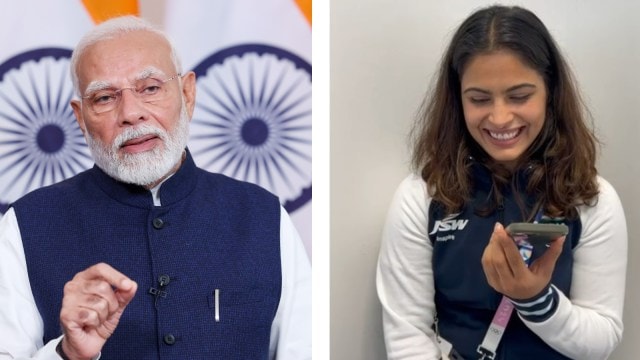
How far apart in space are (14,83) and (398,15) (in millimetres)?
730

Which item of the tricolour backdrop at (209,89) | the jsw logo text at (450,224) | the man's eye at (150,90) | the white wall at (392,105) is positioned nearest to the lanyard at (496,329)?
the jsw logo text at (450,224)

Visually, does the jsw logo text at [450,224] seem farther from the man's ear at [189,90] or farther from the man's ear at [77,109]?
the man's ear at [77,109]

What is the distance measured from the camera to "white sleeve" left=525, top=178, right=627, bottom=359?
4.83 feet

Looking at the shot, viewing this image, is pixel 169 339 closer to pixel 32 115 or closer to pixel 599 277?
pixel 32 115

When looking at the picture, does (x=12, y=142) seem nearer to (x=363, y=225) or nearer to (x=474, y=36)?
(x=363, y=225)

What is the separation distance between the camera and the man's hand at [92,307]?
1255 mm

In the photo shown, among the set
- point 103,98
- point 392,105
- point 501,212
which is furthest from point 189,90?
point 501,212

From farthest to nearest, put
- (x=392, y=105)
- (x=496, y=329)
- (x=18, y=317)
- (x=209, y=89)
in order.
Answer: (x=392, y=105)
(x=496, y=329)
(x=209, y=89)
(x=18, y=317)

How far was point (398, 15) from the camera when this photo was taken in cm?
164

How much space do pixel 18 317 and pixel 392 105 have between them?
80cm

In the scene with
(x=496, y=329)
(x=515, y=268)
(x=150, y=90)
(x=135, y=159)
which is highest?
(x=150, y=90)

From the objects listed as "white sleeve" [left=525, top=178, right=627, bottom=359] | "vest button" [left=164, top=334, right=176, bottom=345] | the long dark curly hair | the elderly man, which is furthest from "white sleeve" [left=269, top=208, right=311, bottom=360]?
"white sleeve" [left=525, top=178, right=627, bottom=359]

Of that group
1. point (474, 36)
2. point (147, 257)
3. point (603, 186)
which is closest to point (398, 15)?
point (474, 36)

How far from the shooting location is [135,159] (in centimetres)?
130
